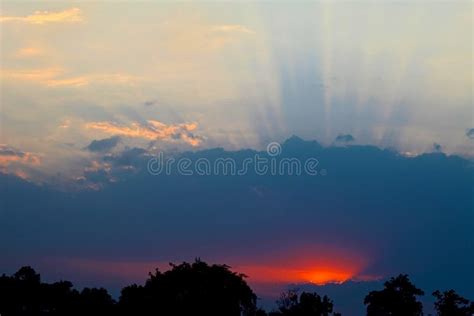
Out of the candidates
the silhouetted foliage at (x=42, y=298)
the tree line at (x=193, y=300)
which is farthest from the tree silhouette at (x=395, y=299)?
the silhouetted foliage at (x=42, y=298)

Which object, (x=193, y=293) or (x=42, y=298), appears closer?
(x=193, y=293)

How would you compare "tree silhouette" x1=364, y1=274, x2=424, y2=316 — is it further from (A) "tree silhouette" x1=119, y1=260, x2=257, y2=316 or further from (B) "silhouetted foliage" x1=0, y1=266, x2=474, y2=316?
(A) "tree silhouette" x1=119, y1=260, x2=257, y2=316

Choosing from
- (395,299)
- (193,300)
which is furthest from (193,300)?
(395,299)

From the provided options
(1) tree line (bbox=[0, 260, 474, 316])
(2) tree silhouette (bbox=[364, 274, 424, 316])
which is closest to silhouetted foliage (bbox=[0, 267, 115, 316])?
(1) tree line (bbox=[0, 260, 474, 316])

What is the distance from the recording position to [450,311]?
80.2m

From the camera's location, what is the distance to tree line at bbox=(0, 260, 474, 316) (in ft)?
259

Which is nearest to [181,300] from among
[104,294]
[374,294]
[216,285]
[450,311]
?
[216,285]

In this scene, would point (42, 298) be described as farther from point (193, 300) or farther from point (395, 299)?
point (395, 299)

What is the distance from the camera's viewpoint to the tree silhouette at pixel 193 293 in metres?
77.9

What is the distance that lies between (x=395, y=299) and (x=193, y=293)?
82.9ft

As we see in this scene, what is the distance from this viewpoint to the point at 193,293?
261 feet

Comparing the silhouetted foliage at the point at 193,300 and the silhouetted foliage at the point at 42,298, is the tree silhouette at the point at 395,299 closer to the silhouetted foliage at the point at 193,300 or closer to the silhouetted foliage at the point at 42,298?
the silhouetted foliage at the point at 193,300

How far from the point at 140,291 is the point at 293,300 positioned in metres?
20.0

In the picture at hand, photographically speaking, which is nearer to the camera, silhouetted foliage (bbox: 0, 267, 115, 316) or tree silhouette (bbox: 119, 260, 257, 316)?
tree silhouette (bbox: 119, 260, 257, 316)
